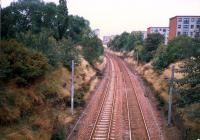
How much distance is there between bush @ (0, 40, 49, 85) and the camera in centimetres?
2492

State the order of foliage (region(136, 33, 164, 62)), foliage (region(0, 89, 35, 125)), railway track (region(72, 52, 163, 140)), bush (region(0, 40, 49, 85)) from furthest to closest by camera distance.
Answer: foliage (region(136, 33, 164, 62)), railway track (region(72, 52, 163, 140)), bush (region(0, 40, 49, 85)), foliage (region(0, 89, 35, 125))

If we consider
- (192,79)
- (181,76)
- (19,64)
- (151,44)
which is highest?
(151,44)

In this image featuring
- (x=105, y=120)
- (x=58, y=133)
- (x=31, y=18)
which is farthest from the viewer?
(x=31, y=18)

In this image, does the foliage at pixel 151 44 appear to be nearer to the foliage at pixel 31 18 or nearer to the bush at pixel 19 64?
the foliage at pixel 31 18

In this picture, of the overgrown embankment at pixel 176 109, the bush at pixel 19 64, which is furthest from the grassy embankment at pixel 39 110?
the overgrown embankment at pixel 176 109

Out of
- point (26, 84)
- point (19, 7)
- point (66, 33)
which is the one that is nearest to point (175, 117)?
point (26, 84)

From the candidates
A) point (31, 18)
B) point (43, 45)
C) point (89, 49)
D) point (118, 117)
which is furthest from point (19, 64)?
point (89, 49)

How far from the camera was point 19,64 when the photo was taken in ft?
81.9

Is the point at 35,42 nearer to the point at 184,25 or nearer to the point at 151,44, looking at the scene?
the point at 151,44

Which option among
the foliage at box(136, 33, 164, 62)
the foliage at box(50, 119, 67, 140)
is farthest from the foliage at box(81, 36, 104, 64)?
the foliage at box(50, 119, 67, 140)

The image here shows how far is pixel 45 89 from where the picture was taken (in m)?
29.6

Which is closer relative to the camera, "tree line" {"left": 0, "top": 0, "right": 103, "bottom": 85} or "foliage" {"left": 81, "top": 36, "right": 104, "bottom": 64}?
"tree line" {"left": 0, "top": 0, "right": 103, "bottom": 85}

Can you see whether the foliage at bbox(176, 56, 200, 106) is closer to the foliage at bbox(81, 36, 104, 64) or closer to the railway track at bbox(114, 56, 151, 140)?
the railway track at bbox(114, 56, 151, 140)

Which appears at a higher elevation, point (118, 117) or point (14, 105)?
point (14, 105)
